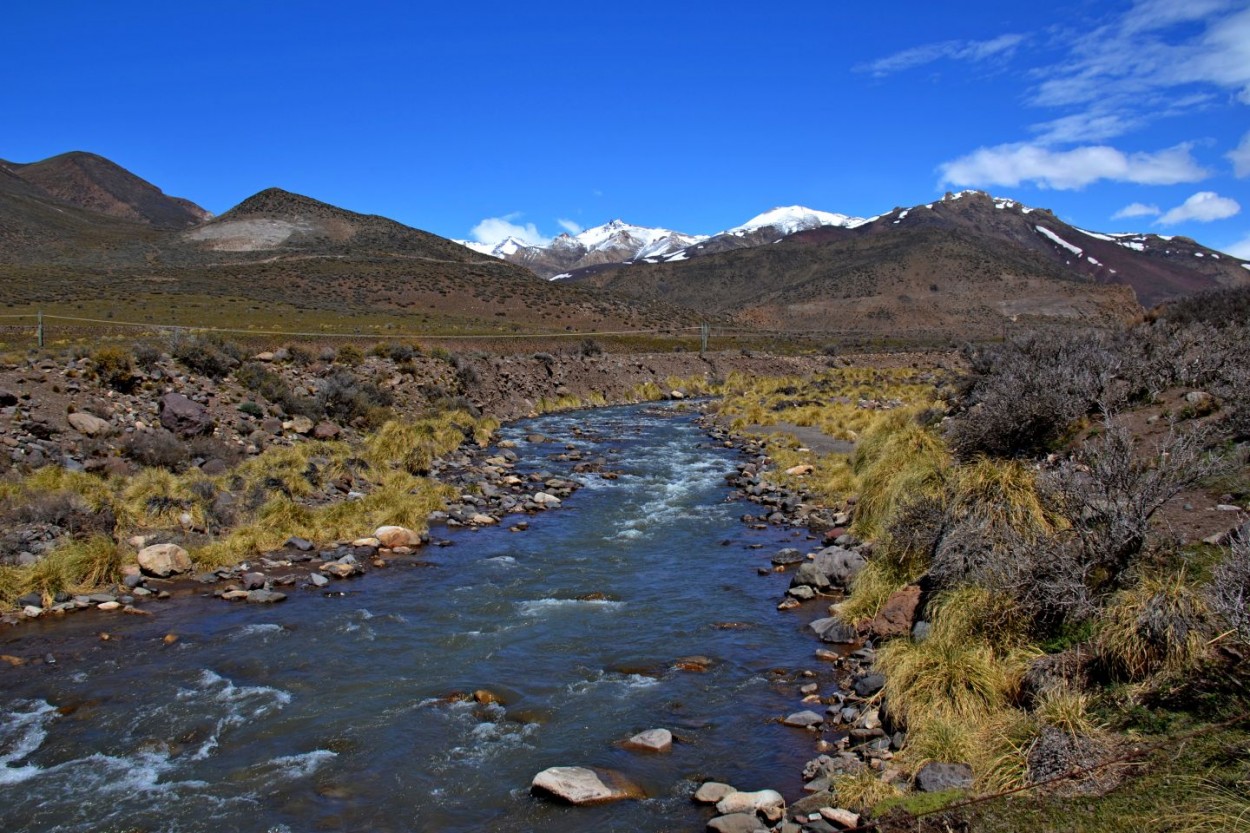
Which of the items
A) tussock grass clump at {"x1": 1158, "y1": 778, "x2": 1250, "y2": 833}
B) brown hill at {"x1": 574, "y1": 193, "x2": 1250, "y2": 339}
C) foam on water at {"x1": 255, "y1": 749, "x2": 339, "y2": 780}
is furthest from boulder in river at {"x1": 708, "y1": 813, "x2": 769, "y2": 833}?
brown hill at {"x1": 574, "y1": 193, "x2": 1250, "y2": 339}

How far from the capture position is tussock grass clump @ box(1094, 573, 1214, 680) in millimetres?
6523

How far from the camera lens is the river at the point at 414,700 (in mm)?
7234

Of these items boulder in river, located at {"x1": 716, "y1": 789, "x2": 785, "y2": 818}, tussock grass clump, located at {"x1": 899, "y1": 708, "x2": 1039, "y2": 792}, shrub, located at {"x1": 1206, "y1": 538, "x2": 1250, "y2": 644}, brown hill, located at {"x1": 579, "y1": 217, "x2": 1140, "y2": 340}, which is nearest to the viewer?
shrub, located at {"x1": 1206, "y1": 538, "x2": 1250, "y2": 644}

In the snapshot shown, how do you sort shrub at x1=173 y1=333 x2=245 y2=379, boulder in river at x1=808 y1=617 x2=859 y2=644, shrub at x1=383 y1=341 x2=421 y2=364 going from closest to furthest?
boulder in river at x1=808 y1=617 x2=859 y2=644, shrub at x1=173 y1=333 x2=245 y2=379, shrub at x1=383 y1=341 x2=421 y2=364

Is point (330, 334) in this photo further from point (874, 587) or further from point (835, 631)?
point (835, 631)

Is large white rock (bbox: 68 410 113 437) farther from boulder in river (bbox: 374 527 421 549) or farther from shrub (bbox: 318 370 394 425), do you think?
boulder in river (bbox: 374 527 421 549)

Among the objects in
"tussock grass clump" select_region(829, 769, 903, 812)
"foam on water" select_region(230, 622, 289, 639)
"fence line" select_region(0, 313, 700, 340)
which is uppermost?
"fence line" select_region(0, 313, 700, 340)

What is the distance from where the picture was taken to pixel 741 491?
814 inches

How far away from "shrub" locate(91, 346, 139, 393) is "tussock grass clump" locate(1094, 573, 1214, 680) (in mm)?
22048

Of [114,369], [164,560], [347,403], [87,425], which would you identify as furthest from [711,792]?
[347,403]

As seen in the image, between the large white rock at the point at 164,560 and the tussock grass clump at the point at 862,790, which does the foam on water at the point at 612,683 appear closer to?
the tussock grass clump at the point at 862,790

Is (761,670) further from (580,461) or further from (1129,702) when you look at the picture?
(580,461)

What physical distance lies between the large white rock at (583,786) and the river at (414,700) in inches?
5.5

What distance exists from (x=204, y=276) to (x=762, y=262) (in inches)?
4405
